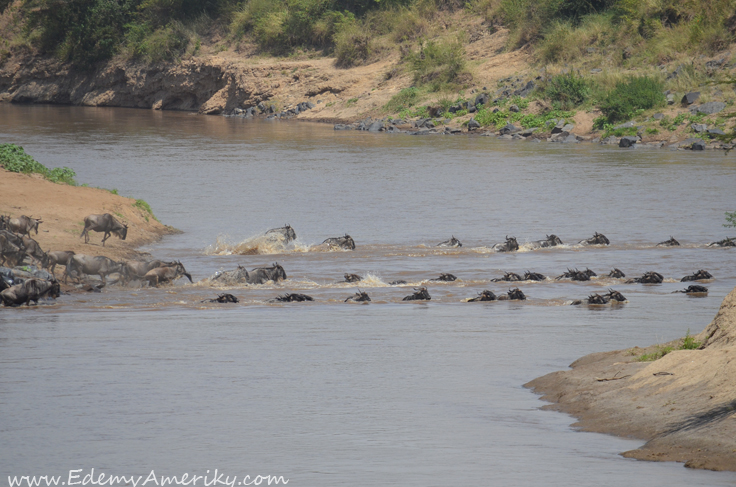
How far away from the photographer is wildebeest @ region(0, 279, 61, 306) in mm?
12727

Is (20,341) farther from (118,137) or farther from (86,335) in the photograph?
(118,137)

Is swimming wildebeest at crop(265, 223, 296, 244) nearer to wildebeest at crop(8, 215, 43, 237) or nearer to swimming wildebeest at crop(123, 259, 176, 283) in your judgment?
swimming wildebeest at crop(123, 259, 176, 283)

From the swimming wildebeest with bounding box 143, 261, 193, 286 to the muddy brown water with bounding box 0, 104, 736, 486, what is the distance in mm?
319

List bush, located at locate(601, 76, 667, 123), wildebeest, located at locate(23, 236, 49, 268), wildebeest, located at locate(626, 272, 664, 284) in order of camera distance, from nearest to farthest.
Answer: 1. wildebeest, located at locate(23, 236, 49, 268)
2. wildebeest, located at locate(626, 272, 664, 284)
3. bush, located at locate(601, 76, 667, 123)

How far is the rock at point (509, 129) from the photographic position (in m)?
40.4

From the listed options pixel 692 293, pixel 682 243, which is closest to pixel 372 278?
pixel 692 293

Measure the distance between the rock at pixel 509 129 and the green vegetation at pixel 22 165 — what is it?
2240cm

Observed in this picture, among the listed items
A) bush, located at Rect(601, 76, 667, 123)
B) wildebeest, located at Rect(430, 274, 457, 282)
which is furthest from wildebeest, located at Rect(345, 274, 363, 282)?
bush, located at Rect(601, 76, 667, 123)

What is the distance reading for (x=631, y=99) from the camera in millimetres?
37125

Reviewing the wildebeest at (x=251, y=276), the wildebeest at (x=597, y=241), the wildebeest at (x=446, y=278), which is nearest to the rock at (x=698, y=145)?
the wildebeest at (x=597, y=241)

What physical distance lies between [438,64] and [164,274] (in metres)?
35.3

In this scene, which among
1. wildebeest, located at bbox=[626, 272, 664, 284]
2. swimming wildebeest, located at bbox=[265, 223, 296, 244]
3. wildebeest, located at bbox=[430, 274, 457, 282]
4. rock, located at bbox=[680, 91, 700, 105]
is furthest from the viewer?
rock, located at bbox=[680, 91, 700, 105]

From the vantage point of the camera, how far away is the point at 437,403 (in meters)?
8.27

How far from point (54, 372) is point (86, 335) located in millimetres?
1702
